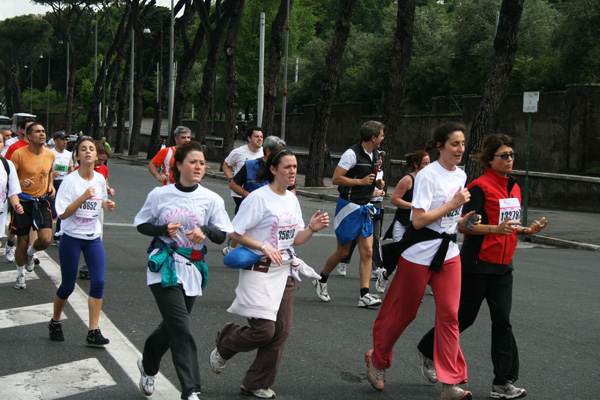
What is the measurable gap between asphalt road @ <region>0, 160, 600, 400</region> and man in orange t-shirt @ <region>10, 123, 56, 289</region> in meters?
0.42

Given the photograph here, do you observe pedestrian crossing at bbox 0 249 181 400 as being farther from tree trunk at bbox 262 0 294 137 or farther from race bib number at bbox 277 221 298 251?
tree trunk at bbox 262 0 294 137

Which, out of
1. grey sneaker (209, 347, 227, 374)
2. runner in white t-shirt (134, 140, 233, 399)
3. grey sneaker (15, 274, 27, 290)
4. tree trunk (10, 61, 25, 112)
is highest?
tree trunk (10, 61, 25, 112)

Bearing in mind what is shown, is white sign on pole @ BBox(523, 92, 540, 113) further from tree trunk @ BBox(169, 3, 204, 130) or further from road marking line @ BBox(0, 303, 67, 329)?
tree trunk @ BBox(169, 3, 204, 130)

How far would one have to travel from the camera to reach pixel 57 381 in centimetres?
571

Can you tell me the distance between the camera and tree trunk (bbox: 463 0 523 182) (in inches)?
717

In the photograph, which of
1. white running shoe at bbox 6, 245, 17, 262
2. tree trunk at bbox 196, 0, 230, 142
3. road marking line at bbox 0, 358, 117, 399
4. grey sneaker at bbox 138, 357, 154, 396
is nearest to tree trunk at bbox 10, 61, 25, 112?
tree trunk at bbox 196, 0, 230, 142

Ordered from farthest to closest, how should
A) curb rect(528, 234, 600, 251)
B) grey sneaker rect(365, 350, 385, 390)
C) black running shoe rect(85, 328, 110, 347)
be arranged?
curb rect(528, 234, 600, 251), black running shoe rect(85, 328, 110, 347), grey sneaker rect(365, 350, 385, 390)

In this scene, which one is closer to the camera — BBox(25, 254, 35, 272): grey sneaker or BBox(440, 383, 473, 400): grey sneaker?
BBox(440, 383, 473, 400): grey sneaker

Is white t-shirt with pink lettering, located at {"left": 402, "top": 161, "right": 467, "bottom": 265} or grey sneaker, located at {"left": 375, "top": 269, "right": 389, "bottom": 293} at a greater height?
white t-shirt with pink lettering, located at {"left": 402, "top": 161, "right": 467, "bottom": 265}

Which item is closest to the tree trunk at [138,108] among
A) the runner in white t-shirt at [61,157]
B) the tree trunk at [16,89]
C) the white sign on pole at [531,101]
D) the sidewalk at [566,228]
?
the sidewalk at [566,228]

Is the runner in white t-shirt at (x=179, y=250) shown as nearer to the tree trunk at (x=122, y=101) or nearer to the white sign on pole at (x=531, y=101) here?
the white sign on pole at (x=531, y=101)

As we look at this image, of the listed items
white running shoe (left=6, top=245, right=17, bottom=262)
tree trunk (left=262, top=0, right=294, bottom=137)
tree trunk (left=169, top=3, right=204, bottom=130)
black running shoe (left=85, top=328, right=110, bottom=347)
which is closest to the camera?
black running shoe (left=85, top=328, right=110, bottom=347)

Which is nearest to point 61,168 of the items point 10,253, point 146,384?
point 10,253

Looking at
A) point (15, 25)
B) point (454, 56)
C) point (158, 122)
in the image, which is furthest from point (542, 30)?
point (15, 25)
